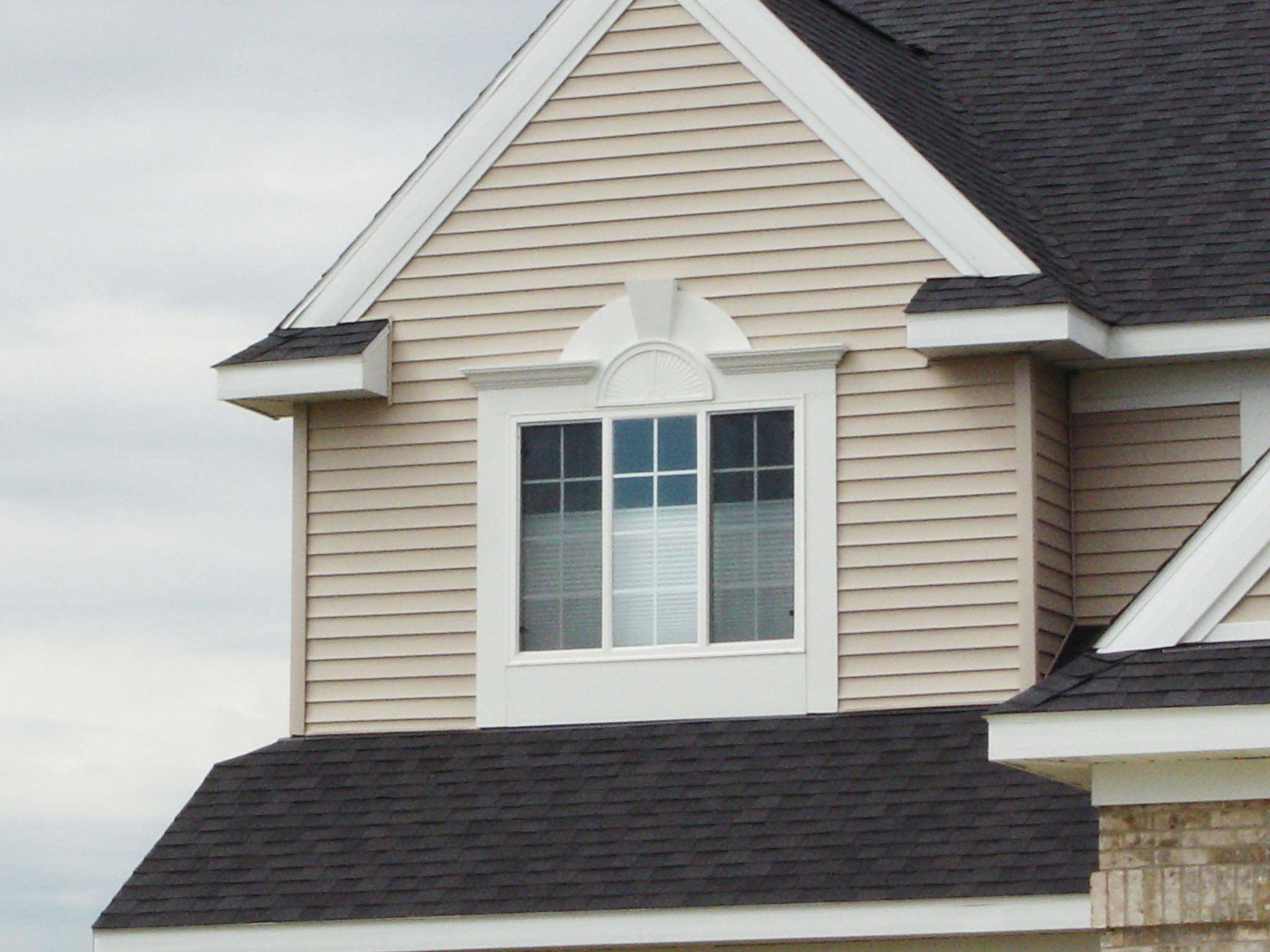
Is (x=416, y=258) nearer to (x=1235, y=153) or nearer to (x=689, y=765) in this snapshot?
(x=689, y=765)

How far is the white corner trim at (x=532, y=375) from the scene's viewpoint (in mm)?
15359

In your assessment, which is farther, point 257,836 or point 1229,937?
point 257,836

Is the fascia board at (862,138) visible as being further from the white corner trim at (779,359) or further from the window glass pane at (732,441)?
the window glass pane at (732,441)

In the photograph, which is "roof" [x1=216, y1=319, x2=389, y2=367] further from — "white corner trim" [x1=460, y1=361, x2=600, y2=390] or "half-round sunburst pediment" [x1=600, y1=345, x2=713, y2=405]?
"half-round sunburst pediment" [x1=600, y1=345, x2=713, y2=405]

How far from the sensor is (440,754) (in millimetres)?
15047

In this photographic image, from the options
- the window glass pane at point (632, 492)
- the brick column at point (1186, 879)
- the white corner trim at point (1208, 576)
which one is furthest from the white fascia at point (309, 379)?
the brick column at point (1186, 879)

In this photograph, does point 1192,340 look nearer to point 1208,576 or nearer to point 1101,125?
point 1101,125

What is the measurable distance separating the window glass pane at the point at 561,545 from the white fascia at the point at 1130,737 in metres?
4.22

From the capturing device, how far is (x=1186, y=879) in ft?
36.1

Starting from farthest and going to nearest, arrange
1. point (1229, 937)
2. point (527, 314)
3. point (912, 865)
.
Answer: point (527, 314) → point (912, 865) → point (1229, 937)

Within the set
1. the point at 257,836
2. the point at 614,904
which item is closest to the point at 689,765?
the point at 614,904

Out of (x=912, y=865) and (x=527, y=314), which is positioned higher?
(x=527, y=314)

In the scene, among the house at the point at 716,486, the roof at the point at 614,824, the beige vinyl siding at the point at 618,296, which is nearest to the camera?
the roof at the point at 614,824

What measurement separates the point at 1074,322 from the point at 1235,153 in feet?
7.10
